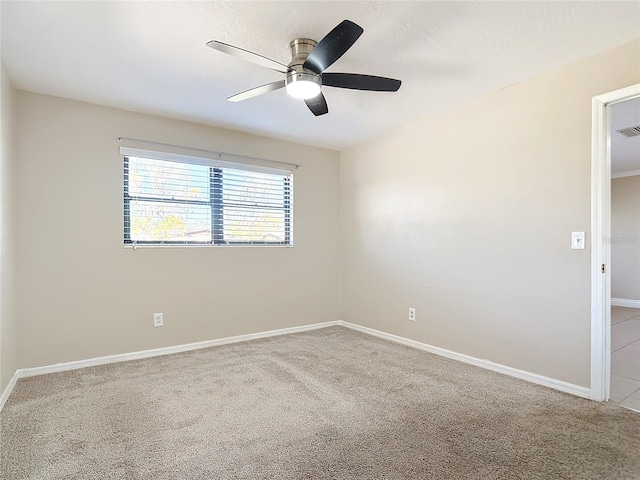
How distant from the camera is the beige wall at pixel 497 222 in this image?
7.71ft

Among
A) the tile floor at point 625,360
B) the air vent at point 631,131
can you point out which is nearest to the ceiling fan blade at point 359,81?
the tile floor at point 625,360

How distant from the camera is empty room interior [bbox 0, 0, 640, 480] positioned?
1797mm

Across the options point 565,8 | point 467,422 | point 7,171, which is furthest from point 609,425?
Answer: point 7,171

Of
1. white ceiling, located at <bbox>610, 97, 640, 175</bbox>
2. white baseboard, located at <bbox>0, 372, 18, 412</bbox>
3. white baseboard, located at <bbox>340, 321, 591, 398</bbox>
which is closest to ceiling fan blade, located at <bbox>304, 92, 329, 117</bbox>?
white ceiling, located at <bbox>610, 97, 640, 175</bbox>

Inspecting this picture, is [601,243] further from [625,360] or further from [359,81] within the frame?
[359,81]

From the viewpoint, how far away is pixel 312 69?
1.97 metres

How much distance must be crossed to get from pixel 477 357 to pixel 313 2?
9.37 feet

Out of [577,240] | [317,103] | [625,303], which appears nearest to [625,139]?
[577,240]

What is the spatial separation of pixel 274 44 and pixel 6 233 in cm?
225

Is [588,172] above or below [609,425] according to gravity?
above

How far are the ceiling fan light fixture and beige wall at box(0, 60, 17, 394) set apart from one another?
6.27 feet

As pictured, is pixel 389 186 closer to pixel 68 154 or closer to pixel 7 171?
pixel 68 154

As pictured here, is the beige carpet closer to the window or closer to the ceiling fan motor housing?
the window

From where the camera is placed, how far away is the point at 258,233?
154 inches
